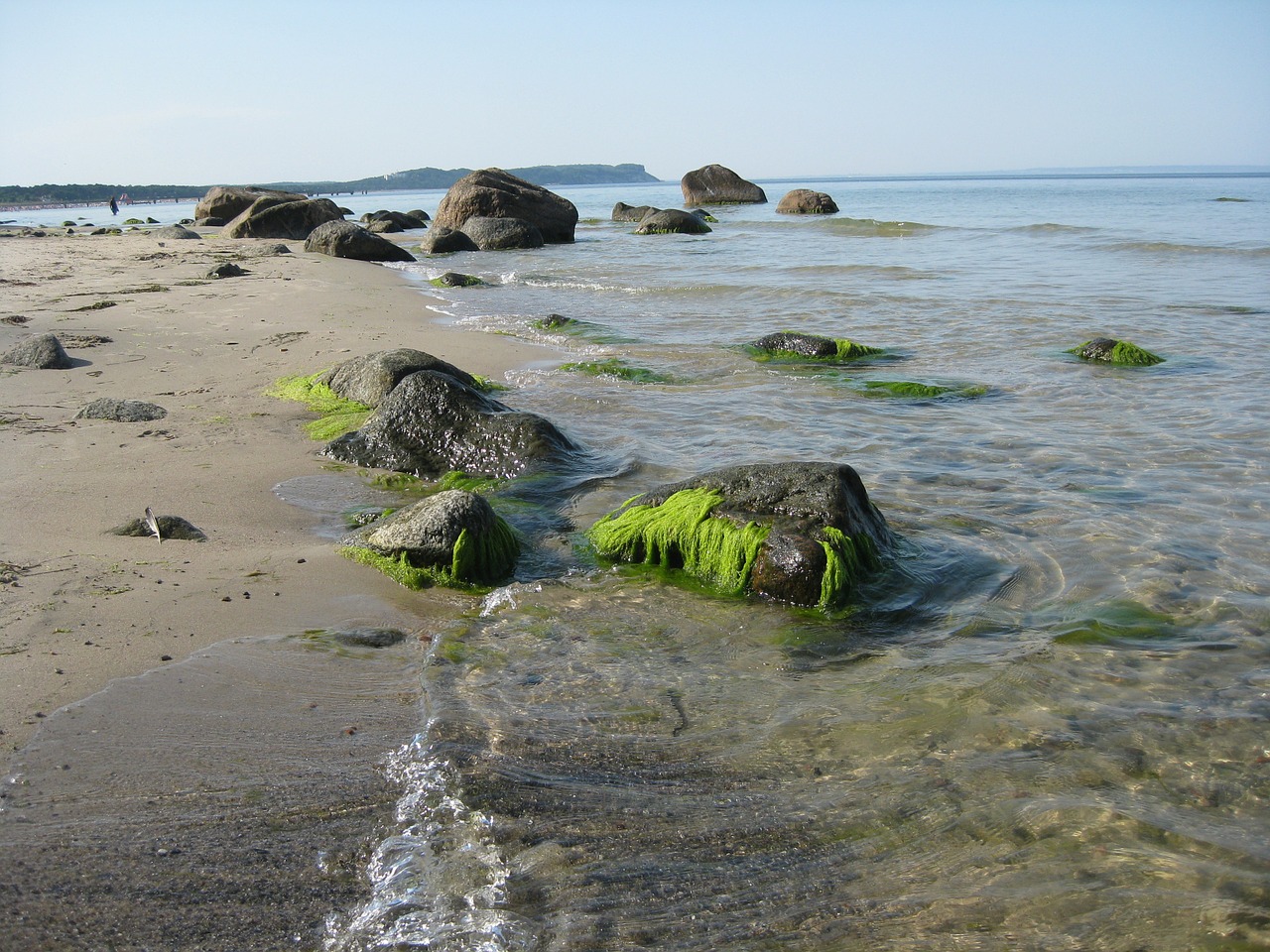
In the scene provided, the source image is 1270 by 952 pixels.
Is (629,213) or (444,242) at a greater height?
(629,213)

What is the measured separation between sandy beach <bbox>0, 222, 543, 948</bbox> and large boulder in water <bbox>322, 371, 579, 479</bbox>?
A: 1.27 ft

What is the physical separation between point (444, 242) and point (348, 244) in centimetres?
376

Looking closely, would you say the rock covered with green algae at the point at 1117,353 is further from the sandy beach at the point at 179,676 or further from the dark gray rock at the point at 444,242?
the dark gray rock at the point at 444,242

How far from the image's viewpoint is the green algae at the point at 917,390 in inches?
324

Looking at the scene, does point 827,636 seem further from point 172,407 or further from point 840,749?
point 172,407

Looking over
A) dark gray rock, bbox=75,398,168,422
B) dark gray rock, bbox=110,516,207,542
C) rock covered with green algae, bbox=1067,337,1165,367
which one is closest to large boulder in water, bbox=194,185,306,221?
dark gray rock, bbox=75,398,168,422

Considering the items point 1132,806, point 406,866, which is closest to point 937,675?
point 1132,806

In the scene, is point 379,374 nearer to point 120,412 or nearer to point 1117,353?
point 120,412

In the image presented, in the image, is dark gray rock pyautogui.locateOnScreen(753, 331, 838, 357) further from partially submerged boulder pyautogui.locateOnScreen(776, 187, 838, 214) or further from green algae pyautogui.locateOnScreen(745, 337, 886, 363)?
partially submerged boulder pyautogui.locateOnScreen(776, 187, 838, 214)

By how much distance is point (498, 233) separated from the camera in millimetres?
25344

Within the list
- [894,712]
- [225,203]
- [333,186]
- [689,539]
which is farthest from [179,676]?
[333,186]

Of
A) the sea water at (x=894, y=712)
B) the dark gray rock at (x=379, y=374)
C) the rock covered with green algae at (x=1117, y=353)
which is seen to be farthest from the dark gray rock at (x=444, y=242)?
the rock covered with green algae at (x=1117, y=353)

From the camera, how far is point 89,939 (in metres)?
2.07

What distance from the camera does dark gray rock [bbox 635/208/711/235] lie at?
3002cm
